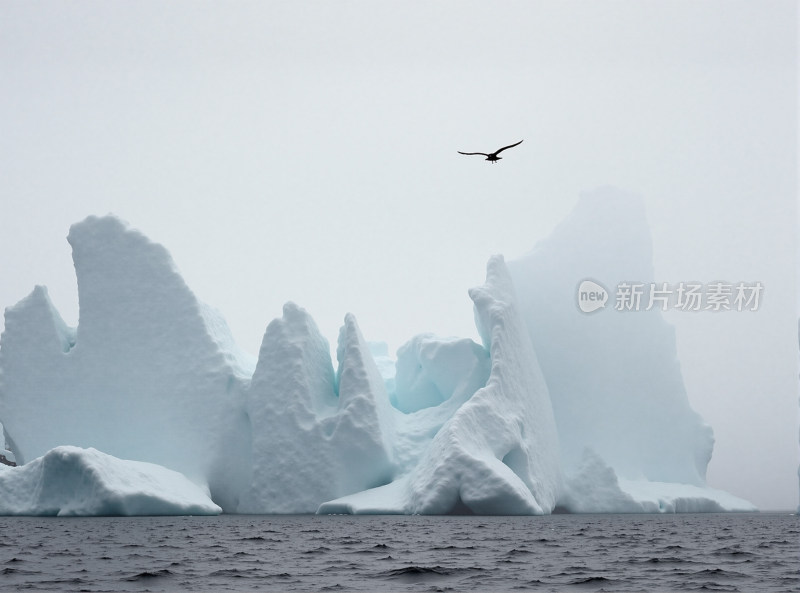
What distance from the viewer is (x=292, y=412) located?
25.6m

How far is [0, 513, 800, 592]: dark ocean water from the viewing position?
34.2ft

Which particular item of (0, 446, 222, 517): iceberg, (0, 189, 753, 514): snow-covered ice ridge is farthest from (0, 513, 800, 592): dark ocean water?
(0, 189, 753, 514): snow-covered ice ridge

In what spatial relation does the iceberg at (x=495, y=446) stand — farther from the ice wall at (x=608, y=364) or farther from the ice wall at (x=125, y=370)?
the ice wall at (x=125, y=370)

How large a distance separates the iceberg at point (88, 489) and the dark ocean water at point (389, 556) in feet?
3.09

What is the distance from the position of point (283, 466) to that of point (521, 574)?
14.9m

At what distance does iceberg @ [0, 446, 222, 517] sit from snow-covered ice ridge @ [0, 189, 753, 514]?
5 cm

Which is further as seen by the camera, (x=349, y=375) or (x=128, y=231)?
(x=128, y=231)

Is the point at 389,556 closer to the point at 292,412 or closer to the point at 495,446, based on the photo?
the point at 495,446

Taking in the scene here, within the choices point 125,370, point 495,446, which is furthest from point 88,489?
point 495,446

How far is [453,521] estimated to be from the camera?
20.9 m

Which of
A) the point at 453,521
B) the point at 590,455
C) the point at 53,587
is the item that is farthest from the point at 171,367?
the point at 53,587

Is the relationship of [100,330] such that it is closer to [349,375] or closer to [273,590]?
[349,375]

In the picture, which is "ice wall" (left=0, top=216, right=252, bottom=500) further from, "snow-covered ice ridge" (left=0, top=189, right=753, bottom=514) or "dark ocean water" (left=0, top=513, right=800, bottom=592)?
"dark ocean water" (left=0, top=513, right=800, bottom=592)

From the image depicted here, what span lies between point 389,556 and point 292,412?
12.7 m
